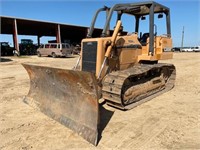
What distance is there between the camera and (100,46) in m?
5.07

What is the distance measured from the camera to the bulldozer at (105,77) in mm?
3877

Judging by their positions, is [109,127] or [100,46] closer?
[109,127]

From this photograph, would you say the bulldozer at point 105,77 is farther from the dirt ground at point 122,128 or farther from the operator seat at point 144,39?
the dirt ground at point 122,128

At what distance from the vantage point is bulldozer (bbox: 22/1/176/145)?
3877 millimetres

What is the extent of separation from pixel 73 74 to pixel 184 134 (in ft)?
7.40

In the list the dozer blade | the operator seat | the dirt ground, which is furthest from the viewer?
the operator seat

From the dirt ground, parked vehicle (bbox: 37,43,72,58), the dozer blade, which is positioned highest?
parked vehicle (bbox: 37,43,72,58)

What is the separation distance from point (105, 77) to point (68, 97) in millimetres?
1181

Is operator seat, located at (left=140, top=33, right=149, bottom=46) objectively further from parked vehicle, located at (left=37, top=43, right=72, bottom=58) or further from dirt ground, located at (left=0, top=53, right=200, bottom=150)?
parked vehicle, located at (left=37, top=43, right=72, bottom=58)

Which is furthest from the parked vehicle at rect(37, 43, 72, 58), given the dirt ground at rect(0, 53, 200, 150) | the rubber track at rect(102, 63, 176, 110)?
the rubber track at rect(102, 63, 176, 110)

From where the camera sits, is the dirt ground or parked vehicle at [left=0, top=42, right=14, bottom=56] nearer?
the dirt ground

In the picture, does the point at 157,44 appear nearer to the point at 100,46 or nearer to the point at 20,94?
the point at 100,46

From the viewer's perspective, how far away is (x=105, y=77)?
5.20 m

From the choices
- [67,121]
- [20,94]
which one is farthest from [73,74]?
[20,94]
